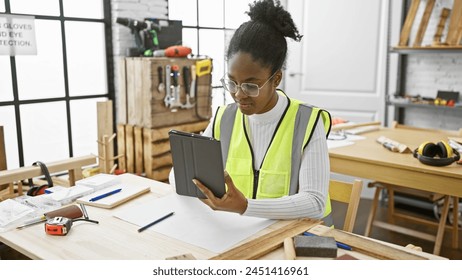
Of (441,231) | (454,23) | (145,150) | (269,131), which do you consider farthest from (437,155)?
(454,23)

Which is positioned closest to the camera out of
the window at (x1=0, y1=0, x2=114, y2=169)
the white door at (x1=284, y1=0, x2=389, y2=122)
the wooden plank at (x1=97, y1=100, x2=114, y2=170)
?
the wooden plank at (x1=97, y1=100, x2=114, y2=170)

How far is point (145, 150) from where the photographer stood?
115 inches

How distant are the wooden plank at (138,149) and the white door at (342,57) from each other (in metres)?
1.67

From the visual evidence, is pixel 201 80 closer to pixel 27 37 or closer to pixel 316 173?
pixel 27 37

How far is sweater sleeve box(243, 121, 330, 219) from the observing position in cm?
126

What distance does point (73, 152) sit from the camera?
303 cm

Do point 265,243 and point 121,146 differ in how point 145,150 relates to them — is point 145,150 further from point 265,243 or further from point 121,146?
point 265,243

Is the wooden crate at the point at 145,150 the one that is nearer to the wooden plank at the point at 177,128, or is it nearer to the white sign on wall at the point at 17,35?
the wooden plank at the point at 177,128

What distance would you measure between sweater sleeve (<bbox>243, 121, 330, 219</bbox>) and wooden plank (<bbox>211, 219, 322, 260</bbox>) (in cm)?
4

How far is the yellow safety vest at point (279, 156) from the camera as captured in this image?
4.71 ft

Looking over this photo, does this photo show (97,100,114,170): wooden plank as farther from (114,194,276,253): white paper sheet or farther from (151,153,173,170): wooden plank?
(114,194,276,253): white paper sheet

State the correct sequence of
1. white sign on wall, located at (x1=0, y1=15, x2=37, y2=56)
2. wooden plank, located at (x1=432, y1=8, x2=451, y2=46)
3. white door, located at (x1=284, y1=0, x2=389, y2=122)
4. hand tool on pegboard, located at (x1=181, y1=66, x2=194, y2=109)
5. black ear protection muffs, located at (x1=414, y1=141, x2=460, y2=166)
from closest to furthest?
black ear protection muffs, located at (x1=414, y1=141, x2=460, y2=166) < white sign on wall, located at (x1=0, y1=15, x2=37, y2=56) < hand tool on pegboard, located at (x1=181, y1=66, x2=194, y2=109) < wooden plank, located at (x1=432, y1=8, x2=451, y2=46) < white door, located at (x1=284, y1=0, x2=389, y2=122)

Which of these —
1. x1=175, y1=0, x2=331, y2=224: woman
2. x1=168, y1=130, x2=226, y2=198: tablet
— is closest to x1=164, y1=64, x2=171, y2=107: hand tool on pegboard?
x1=175, y1=0, x2=331, y2=224: woman

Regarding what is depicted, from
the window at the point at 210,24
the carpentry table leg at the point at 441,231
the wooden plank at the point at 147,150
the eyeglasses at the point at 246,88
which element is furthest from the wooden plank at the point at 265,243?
the window at the point at 210,24
